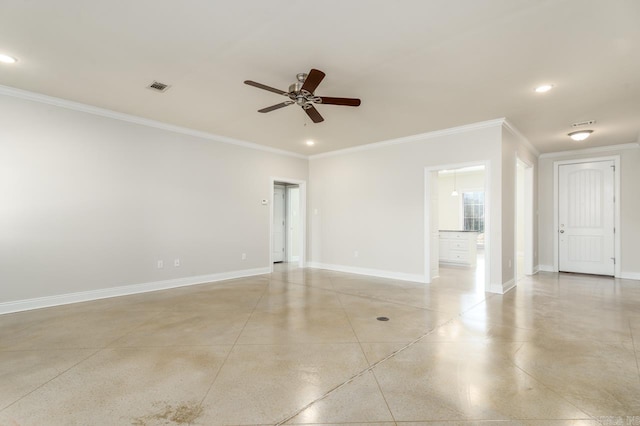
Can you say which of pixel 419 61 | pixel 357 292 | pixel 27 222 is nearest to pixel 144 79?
pixel 27 222

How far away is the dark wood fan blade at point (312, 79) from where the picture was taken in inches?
A: 112

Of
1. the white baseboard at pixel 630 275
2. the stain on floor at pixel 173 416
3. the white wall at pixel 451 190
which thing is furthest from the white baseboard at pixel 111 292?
the white wall at pixel 451 190

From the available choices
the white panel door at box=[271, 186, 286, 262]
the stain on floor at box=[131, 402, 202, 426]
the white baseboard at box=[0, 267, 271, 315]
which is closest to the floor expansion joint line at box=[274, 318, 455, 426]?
the stain on floor at box=[131, 402, 202, 426]

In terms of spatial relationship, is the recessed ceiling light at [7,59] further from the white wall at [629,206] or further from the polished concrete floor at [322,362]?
the white wall at [629,206]

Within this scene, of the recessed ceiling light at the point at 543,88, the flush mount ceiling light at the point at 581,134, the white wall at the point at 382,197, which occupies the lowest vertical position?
the white wall at the point at 382,197

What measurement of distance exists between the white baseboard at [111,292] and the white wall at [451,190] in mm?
8171

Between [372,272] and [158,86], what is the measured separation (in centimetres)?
491

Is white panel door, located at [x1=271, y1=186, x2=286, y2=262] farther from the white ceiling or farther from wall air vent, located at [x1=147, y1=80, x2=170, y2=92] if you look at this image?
wall air vent, located at [x1=147, y1=80, x2=170, y2=92]

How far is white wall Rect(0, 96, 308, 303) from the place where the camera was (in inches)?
155

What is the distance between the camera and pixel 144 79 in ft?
11.8

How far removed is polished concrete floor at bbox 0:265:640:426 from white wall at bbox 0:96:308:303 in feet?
2.06

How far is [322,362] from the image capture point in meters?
2.54

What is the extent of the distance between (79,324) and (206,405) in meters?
2.40

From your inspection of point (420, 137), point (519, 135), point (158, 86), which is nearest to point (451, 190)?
point (519, 135)
